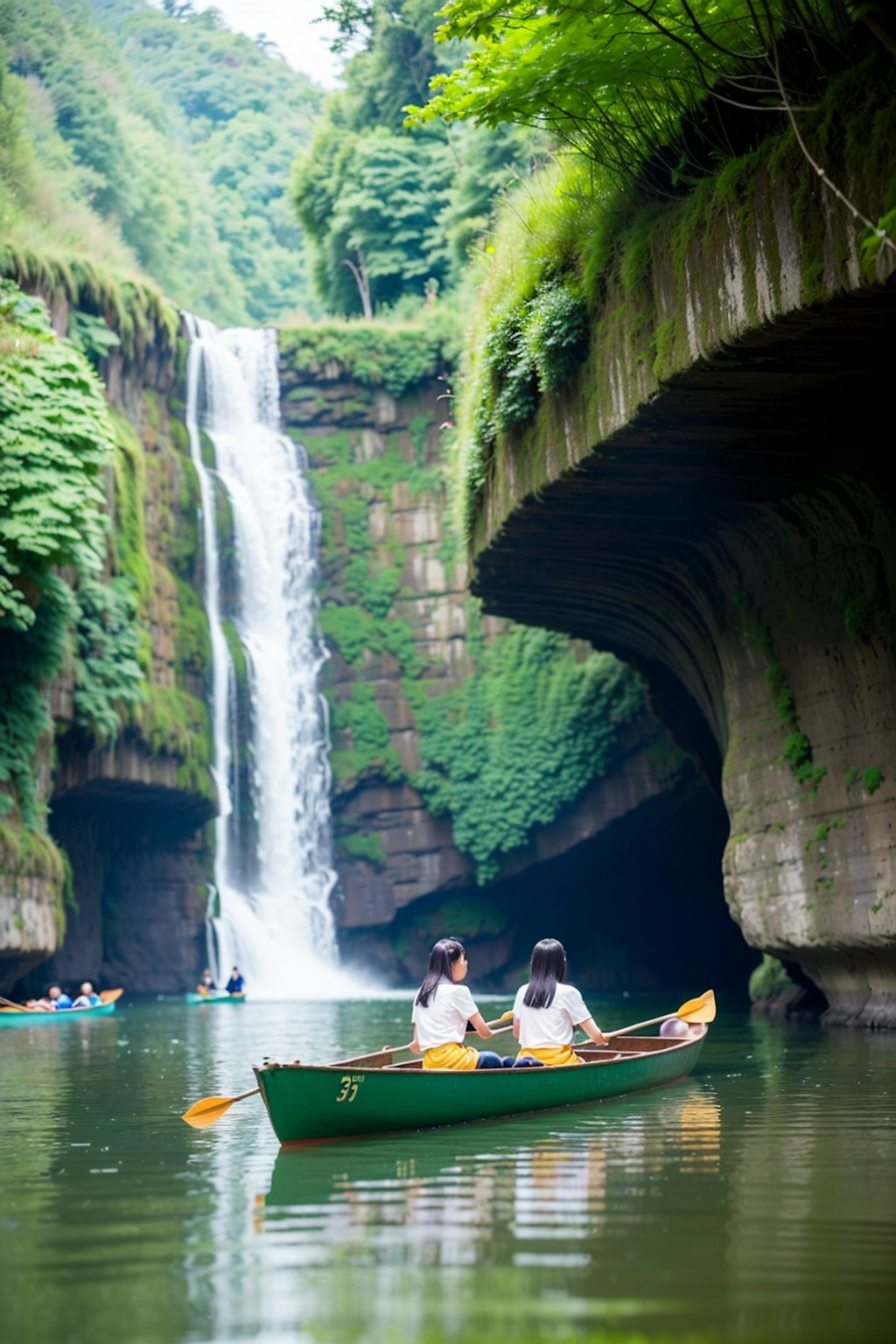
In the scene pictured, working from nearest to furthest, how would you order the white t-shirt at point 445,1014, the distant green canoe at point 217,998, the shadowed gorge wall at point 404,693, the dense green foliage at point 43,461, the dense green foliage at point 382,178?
the white t-shirt at point 445,1014 → the dense green foliage at point 43,461 → the distant green canoe at point 217,998 → the shadowed gorge wall at point 404,693 → the dense green foliage at point 382,178

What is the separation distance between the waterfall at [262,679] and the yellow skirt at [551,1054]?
22.7 meters

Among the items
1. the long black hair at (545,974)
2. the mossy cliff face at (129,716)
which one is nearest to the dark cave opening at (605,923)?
the mossy cliff face at (129,716)

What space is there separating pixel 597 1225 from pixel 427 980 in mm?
4301

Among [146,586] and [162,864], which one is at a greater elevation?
[146,586]

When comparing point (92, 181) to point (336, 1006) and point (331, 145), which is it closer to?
point (331, 145)

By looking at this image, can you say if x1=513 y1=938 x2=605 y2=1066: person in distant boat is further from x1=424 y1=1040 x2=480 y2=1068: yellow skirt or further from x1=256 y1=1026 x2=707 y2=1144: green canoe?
x1=424 y1=1040 x2=480 y2=1068: yellow skirt

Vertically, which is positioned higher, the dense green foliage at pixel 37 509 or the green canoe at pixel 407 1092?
the dense green foliage at pixel 37 509

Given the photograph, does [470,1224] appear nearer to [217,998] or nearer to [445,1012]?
[445,1012]

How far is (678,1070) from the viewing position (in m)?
13.8

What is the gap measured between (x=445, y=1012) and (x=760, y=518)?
836cm

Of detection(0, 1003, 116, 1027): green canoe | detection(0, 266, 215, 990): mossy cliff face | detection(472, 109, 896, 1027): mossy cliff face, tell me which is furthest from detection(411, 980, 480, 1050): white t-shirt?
detection(0, 266, 215, 990): mossy cliff face

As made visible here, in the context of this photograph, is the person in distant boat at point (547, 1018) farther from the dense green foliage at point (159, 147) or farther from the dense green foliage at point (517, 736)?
the dense green foliage at point (159, 147)

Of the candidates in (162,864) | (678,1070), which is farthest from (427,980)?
(162,864)

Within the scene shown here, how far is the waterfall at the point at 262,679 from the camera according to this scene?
35812 millimetres
